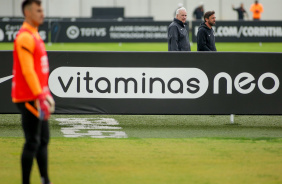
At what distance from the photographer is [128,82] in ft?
39.2

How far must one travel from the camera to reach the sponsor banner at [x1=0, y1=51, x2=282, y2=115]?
1193 cm

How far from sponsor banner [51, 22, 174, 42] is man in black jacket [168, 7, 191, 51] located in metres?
21.0

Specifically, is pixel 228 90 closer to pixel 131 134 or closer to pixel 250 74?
pixel 250 74

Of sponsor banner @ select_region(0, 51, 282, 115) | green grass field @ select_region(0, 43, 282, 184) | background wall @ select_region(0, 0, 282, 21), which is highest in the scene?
background wall @ select_region(0, 0, 282, 21)

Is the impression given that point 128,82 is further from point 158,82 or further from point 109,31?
point 109,31

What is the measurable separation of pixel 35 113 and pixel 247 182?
278 centimetres

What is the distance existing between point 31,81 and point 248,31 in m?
28.9

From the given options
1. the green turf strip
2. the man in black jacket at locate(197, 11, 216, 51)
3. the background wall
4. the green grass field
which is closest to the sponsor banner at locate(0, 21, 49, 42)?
the background wall

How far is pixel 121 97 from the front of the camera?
1197 cm

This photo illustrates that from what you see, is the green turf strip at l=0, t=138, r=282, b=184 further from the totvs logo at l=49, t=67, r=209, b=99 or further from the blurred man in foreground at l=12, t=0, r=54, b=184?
the totvs logo at l=49, t=67, r=209, b=99

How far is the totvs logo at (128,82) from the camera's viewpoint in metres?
11.9

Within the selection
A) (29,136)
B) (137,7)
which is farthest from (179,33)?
(137,7)

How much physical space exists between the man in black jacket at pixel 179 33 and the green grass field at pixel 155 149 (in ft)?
5.18

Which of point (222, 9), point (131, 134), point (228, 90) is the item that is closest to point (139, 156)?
point (131, 134)
